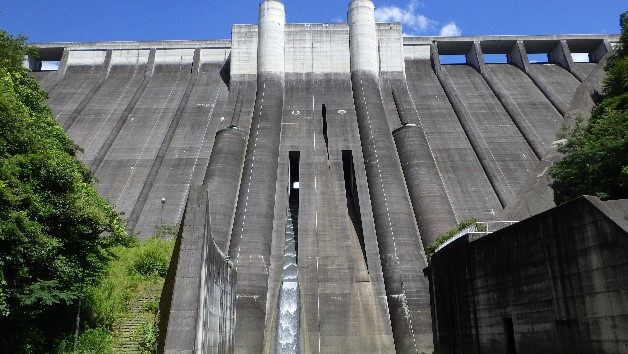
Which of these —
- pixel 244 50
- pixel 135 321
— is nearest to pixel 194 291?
pixel 135 321

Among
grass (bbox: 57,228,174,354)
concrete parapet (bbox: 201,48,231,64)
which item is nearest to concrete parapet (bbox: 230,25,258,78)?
concrete parapet (bbox: 201,48,231,64)

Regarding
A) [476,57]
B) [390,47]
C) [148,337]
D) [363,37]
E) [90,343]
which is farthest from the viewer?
[476,57]

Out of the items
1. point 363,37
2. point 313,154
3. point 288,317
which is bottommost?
point 288,317

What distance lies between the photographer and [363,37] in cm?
3634

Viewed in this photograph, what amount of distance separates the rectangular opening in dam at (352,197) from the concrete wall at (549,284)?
10219 millimetres

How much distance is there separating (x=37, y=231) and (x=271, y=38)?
26.5 meters

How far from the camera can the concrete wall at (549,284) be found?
807 centimetres

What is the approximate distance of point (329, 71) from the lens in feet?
119

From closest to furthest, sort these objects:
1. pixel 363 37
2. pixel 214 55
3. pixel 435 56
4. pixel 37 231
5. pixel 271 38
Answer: pixel 37 231 < pixel 271 38 < pixel 363 37 < pixel 435 56 < pixel 214 55

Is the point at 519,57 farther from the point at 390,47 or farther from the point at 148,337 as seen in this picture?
the point at 148,337

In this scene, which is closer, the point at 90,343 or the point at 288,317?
the point at 90,343

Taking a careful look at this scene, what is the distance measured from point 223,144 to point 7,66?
11.8 meters

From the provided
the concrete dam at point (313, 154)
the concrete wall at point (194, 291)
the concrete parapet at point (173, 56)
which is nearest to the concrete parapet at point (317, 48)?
the concrete dam at point (313, 154)

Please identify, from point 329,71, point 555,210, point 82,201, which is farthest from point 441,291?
point 329,71
